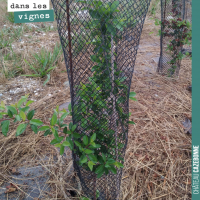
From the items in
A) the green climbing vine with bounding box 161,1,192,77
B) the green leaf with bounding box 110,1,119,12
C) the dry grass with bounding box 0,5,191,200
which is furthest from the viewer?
the green climbing vine with bounding box 161,1,192,77

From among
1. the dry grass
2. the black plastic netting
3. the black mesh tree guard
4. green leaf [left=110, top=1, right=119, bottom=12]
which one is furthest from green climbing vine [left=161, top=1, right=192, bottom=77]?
green leaf [left=110, top=1, right=119, bottom=12]

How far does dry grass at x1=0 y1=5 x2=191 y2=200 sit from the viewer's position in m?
1.56

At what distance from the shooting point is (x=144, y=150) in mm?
1910

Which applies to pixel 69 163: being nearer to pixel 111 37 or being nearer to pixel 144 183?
pixel 144 183

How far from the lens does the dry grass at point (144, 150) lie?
5.12 feet

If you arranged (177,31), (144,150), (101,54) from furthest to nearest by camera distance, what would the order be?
(177,31) → (144,150) → (101,54)

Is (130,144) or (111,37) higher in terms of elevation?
(111,37)

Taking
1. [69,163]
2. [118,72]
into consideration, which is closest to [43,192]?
[69,163]

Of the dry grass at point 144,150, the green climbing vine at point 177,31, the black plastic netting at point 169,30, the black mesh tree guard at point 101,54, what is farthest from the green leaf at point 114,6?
the black plastic netting at point 169,30

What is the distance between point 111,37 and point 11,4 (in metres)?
1.99

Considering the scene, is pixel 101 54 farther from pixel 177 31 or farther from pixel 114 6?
pixel 177 31

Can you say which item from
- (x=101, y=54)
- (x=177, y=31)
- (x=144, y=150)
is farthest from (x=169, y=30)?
(x=101, y=54)

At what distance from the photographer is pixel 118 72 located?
3.33 feet

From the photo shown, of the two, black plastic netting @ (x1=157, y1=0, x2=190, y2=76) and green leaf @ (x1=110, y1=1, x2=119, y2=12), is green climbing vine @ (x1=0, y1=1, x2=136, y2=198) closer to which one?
green leaf @ (x1=110, y1=1, x2=119, y2=12)
